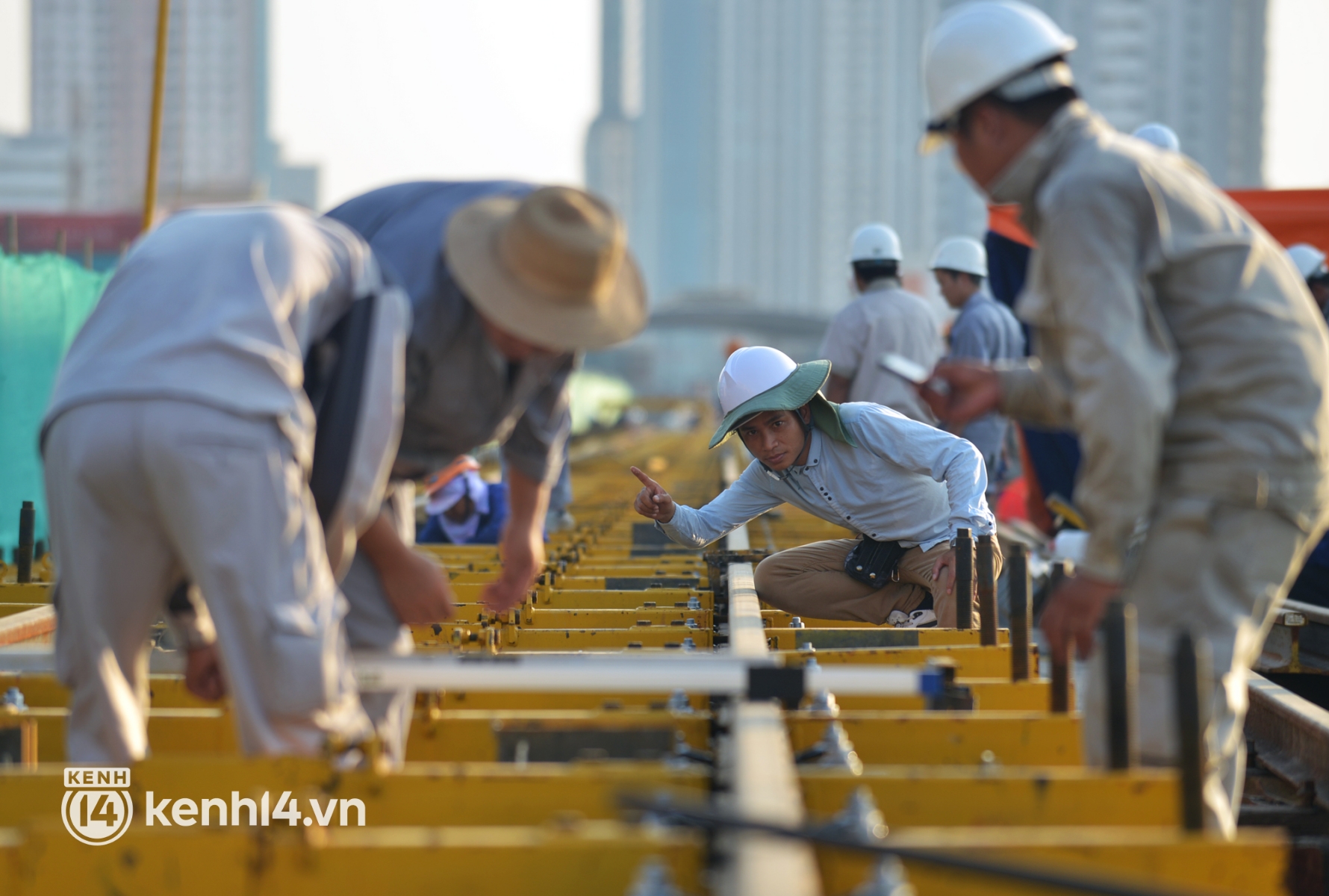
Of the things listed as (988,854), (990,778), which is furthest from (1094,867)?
(990,778)

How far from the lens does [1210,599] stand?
9.82 ft

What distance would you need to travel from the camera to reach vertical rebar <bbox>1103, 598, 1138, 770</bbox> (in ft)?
9.39

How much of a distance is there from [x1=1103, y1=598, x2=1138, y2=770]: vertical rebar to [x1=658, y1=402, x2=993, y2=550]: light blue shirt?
2839 millimetres

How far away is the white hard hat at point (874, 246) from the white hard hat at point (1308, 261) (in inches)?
94.0

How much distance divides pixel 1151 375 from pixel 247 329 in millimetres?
1733

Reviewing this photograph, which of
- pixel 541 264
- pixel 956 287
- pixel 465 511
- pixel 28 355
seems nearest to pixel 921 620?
pixel 541 264

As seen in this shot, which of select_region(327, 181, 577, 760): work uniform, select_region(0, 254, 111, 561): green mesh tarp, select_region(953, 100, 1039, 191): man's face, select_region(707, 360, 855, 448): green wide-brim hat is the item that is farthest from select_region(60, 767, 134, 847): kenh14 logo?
select_region(0, 254, 111, 561): green mesh tarp

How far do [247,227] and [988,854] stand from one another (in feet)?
6.14

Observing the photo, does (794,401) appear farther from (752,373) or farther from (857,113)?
(857,113)

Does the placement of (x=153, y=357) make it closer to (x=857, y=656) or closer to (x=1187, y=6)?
(x=857, y=656)

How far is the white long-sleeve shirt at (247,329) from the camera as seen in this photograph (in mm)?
2824

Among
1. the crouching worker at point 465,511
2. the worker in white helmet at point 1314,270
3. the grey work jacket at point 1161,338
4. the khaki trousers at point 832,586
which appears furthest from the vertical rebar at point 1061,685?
the crouching worker at point 465,511

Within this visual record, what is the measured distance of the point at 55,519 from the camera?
2.99 meters

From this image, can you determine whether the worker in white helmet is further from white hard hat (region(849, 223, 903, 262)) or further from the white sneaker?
the white sneaker
